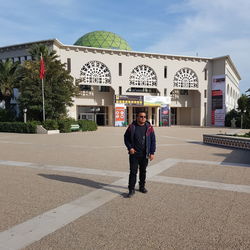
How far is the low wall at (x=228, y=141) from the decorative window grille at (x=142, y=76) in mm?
28561

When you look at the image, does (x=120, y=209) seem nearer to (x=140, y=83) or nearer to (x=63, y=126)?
(x=63, y=126)

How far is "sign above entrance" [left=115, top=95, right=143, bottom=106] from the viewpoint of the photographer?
40134 mm

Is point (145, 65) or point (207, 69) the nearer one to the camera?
point (145, 65)

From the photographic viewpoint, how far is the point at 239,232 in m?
3.39

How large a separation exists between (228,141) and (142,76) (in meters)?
30.6

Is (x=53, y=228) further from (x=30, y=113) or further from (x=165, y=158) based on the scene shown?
(x=30, y=113)

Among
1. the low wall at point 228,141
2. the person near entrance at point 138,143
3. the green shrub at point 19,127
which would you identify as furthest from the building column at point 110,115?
the person near entrance at point 138,143

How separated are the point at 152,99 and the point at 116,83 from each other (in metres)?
7.01

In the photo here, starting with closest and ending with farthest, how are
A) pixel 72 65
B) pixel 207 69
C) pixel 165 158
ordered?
1. pixel 165 158
2. pixel 72 65
3. pixel 207 69

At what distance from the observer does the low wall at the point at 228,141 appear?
462 inches

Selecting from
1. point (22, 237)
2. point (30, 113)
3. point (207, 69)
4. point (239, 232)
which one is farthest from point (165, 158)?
point (207, 69)

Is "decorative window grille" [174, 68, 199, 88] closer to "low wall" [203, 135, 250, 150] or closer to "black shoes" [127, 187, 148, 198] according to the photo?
"low wall" [203, 135, 250, 150]

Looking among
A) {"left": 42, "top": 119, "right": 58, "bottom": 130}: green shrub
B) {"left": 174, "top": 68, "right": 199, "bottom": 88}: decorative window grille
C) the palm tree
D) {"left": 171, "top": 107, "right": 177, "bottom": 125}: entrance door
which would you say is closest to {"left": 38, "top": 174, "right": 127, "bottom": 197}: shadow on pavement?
{"left": 42, "top": 119, "right": 58, "bottom": 130}: green shrub

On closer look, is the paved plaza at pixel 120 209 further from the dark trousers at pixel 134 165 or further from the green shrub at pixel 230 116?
the green shrub at pixel 230 116
